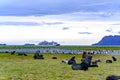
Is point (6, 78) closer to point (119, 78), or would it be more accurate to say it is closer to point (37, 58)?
point (119, 78)

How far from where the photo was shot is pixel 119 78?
24.3 metres

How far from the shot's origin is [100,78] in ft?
90.1

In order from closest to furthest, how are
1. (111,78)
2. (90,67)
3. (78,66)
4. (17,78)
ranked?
1. (111,78)
2. (17,78)
3. (78,66)
4. (90,67)

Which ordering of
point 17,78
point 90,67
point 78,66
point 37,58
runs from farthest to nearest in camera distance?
point 37,58 → point 90,67 → point 78,66 → point 17,78

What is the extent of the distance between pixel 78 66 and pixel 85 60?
99 centimetres

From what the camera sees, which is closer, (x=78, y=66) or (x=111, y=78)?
(x=111, y=78)

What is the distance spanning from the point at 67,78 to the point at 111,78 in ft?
15.3

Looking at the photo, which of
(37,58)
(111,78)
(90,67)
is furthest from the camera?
(37,58)

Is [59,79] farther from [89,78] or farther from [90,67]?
[90,67]

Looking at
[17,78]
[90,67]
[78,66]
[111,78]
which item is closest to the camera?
[111,78]

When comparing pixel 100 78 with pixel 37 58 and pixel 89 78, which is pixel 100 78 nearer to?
pixel 89 78

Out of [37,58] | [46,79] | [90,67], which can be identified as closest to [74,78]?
[46,79]

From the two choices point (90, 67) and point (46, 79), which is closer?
point (46, 79)

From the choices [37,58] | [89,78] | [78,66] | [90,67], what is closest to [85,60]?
[78,66]
